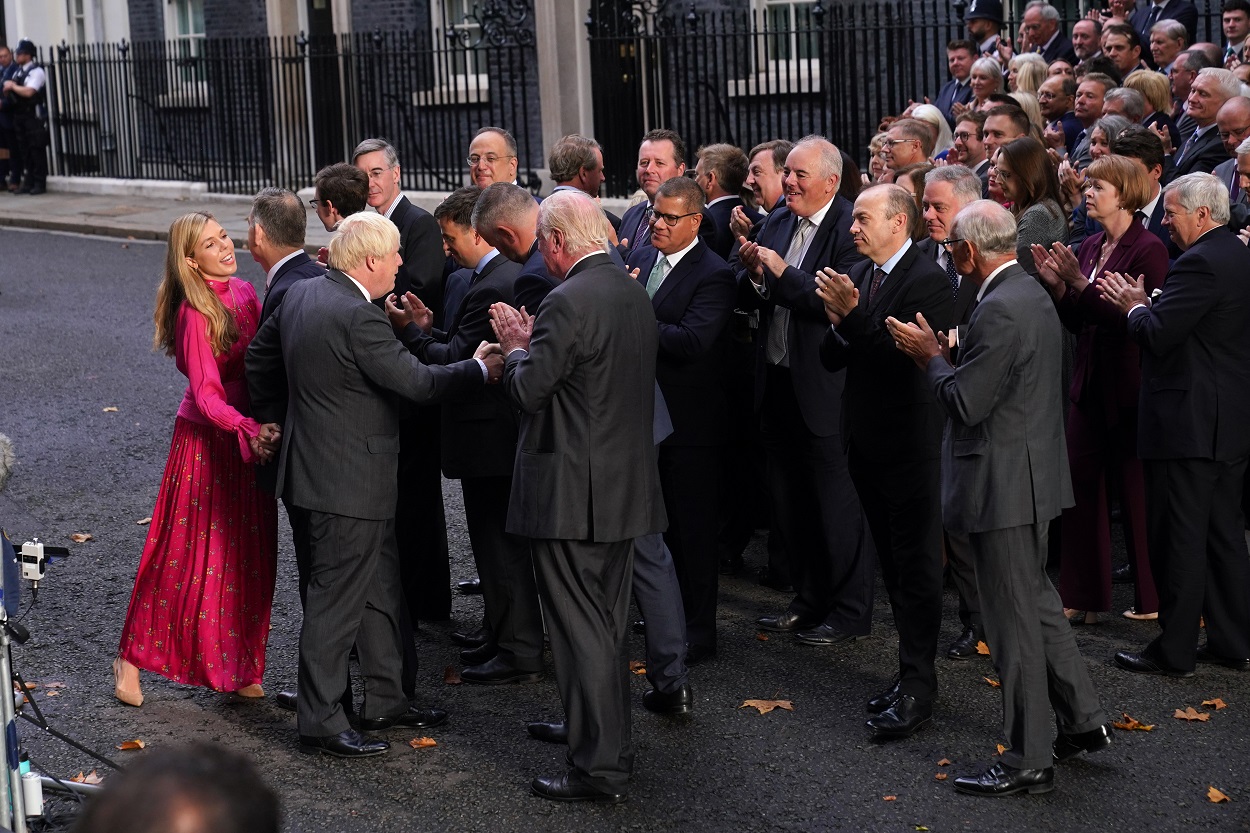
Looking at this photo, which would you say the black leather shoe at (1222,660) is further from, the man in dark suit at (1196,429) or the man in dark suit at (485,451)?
the man in dark suit at (485,451)

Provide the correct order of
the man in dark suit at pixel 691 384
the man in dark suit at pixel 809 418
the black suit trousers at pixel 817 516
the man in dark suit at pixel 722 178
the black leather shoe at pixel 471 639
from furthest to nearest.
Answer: the man in dark suit at pixel 722 178 → the black leather shoe at pixel 471 639 → the black suit trousers at pixel 817 516 → the man in dark suit at pixel 809 418 → the man in dark suit at pixel 691 384

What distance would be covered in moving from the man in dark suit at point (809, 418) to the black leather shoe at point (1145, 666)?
1.03m

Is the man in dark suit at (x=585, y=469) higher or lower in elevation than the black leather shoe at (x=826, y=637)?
higher

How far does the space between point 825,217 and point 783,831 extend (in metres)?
2.69

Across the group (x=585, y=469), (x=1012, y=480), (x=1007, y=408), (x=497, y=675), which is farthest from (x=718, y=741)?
(x=1007, y=408)

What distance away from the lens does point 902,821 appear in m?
4.86

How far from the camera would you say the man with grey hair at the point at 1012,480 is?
16.2 ft

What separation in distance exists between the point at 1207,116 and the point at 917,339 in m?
4.15

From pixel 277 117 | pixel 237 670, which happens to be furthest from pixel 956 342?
pixel 277 117

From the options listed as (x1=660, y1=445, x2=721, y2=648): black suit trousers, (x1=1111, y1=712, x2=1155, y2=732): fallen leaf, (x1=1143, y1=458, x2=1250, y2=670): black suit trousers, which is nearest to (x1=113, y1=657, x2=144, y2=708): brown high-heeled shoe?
(x1=660, y1=445, x2=721, y2=648): black suit trousers

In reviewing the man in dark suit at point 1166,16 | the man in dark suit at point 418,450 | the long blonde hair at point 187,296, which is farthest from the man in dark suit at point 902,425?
the man in dark suit at point 1166,16

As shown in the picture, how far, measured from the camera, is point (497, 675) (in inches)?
244

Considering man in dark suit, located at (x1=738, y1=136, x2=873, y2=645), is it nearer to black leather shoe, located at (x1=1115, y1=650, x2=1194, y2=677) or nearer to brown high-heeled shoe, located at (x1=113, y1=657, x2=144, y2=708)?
black leather shoe, located at (x1=1115, y1=650, x2=1194, y2=677)

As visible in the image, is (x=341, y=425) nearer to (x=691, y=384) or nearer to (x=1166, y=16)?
(x=691, y=384)
